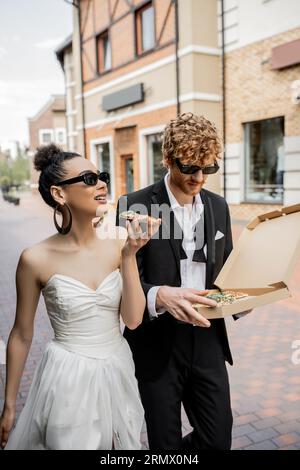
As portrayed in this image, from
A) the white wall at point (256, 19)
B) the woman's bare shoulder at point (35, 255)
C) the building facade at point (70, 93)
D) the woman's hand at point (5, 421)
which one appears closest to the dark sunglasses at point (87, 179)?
the woman's bare shoulder at point (35, 255)

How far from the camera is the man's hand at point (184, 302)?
1.63 m

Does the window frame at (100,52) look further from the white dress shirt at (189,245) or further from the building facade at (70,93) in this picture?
the white dress shirt at (189,245)

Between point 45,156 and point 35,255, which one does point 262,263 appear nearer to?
point 35,255

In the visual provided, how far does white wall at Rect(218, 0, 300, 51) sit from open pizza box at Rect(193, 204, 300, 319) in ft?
34.7

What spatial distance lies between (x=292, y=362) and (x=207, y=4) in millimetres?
11340

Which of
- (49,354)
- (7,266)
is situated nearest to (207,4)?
(7,266)

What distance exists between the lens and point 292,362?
438 centimetres

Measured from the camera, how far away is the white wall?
10.9 m

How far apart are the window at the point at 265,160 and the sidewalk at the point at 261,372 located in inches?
220

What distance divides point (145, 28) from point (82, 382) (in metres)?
15.1

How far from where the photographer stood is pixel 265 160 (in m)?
12.7

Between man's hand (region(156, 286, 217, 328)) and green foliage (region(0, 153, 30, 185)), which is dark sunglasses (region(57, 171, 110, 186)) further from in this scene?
green foliage (region(0, 153, 30, 185))

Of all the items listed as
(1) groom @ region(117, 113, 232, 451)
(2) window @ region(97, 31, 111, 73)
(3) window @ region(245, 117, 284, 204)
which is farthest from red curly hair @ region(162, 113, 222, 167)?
(2) window @ region(97, 31, 111, 73)
